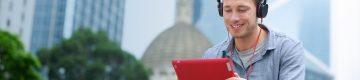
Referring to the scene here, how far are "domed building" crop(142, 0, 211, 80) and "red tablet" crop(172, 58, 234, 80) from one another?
3734 cm

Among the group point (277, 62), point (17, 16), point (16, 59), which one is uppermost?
point (277, 62)

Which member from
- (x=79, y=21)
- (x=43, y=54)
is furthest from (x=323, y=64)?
(x=43, y=54)

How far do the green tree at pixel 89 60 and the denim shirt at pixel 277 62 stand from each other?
65.3 feet

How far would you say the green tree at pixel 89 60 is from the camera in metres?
21.2

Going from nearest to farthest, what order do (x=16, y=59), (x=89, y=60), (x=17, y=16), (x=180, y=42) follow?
(x=16, y=59), (x=89, y=60), (x=17, y=16), (x=180, y=42)

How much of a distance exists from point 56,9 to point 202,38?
1626 cm

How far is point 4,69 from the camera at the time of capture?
40.1 feet

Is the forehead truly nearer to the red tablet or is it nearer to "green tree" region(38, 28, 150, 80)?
the red tablet

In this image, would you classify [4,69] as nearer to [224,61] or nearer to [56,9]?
[224,61]

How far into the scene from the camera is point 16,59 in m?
11.6

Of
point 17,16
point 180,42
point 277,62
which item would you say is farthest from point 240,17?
point 180,42

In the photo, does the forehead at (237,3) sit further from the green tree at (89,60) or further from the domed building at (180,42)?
the domed building at (180,42)

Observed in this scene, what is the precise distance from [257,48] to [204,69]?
143 millimetres

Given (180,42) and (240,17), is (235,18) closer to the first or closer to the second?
(240,17)
